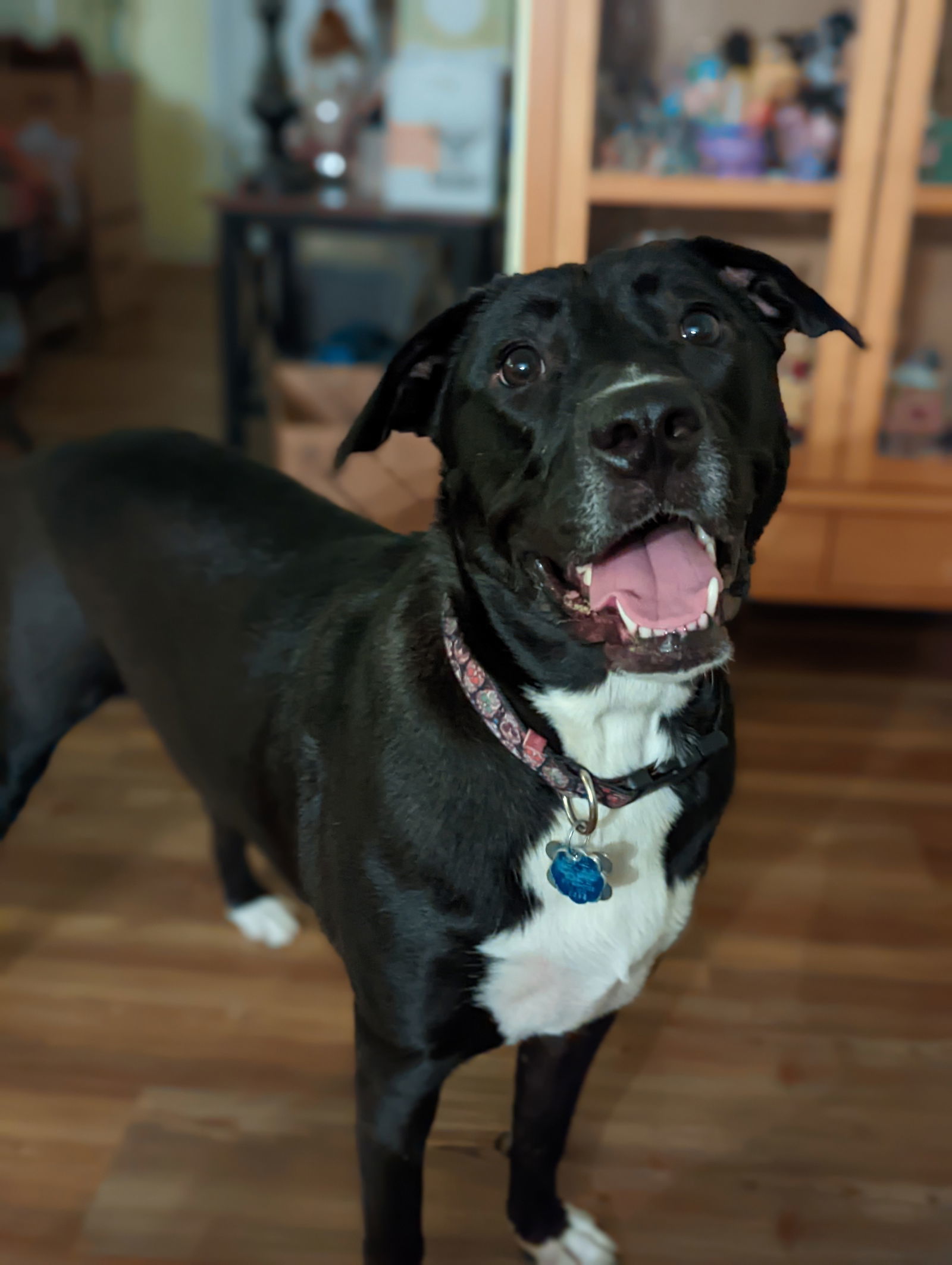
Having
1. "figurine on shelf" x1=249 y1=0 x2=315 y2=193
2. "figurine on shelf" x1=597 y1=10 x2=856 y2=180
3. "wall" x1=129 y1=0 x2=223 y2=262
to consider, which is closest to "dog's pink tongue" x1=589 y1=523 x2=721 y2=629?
"figurine on shelf" x1=597 y1=10 x2=856 y2=180

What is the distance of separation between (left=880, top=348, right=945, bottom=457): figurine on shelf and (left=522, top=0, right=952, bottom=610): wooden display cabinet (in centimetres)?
5

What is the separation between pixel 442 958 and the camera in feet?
3.08

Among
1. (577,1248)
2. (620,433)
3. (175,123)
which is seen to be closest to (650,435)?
(620,433)

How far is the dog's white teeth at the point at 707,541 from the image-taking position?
896 mm

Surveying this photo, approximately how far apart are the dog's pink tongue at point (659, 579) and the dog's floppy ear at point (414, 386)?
25cm

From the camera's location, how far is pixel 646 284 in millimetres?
974

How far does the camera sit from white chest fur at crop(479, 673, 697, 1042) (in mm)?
949

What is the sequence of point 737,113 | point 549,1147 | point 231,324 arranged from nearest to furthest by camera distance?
point 549,1147
point 737,113
point 231,324

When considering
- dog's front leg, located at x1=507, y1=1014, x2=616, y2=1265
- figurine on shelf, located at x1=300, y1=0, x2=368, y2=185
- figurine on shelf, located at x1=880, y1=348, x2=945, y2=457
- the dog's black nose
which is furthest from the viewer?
figurine on shelf, located at x1=300, y1=0, x2=368, y2=185

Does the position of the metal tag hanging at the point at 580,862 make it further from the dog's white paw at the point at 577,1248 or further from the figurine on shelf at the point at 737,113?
the figurine on shelf at the point at 737,113

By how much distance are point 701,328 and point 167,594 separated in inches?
25.9

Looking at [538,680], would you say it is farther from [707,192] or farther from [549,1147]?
[707,192]

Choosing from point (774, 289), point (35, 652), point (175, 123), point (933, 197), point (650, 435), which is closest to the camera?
point (650, 435)

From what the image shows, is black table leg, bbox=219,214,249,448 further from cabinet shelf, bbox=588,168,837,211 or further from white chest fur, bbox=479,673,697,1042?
white chest fur, bbox=479,673,697,1042
